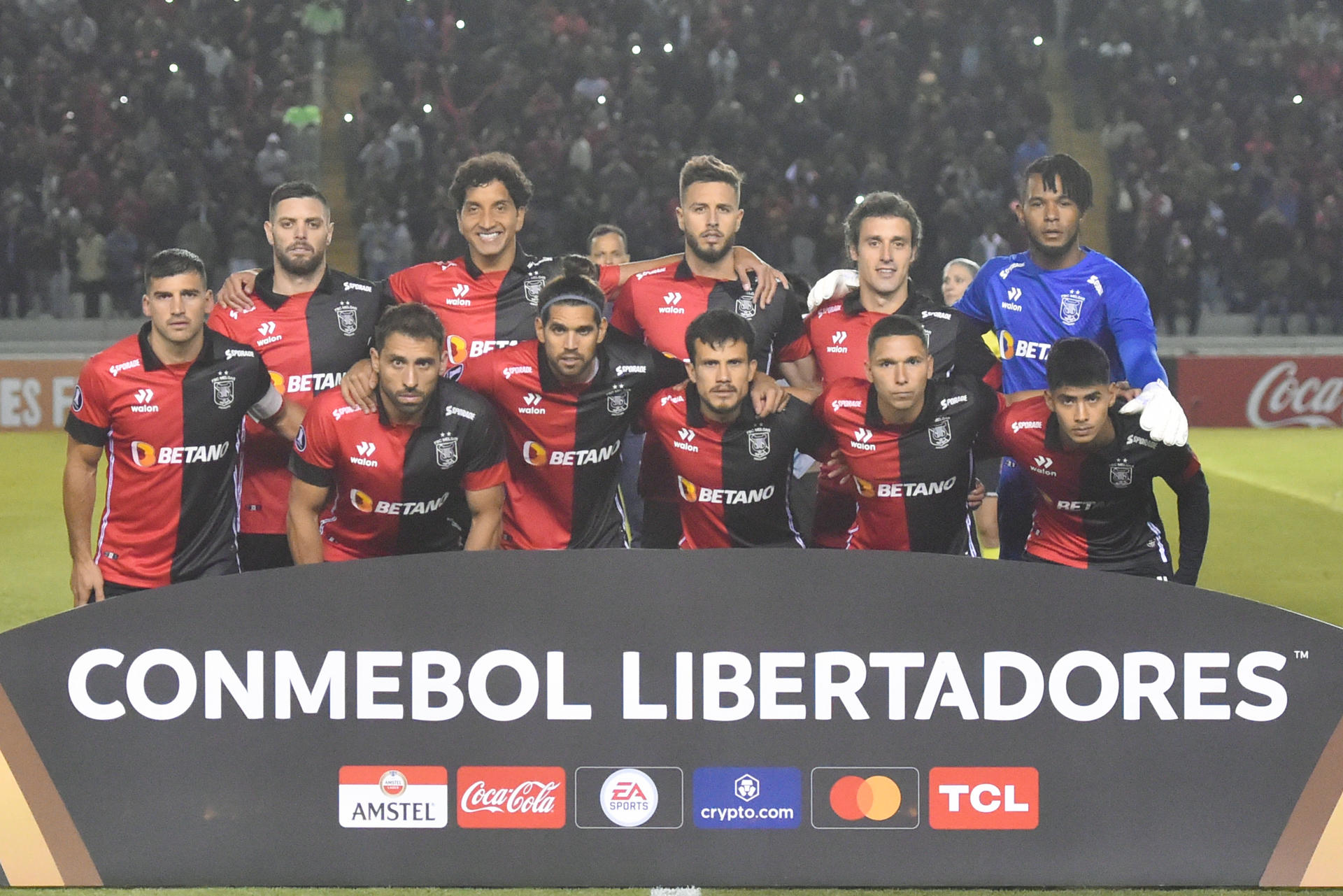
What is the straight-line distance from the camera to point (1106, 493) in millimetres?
5016

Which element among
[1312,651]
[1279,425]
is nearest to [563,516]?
[1312,651]

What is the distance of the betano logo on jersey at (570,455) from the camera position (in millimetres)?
5176

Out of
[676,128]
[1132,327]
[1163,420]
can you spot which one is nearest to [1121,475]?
[1163,420]

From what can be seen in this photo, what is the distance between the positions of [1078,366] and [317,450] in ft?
8.16

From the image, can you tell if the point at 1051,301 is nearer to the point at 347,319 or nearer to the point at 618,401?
the point at 618,401

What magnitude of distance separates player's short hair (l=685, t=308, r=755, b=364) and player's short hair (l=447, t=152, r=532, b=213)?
3.60ft

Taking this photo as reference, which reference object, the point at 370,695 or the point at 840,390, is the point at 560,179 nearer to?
the point at 840,390

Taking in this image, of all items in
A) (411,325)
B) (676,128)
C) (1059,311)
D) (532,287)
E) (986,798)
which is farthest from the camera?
(676,128)

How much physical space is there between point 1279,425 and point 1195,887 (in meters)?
14.0

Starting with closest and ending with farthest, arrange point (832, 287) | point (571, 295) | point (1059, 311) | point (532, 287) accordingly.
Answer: point (571, 295) → point (1059, 311) → point (532, 287) → point (832, 287)

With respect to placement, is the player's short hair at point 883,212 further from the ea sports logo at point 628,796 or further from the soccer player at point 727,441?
the ea sports logo at point 628,796

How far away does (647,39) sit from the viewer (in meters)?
21.2

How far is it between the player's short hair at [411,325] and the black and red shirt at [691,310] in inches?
48.1

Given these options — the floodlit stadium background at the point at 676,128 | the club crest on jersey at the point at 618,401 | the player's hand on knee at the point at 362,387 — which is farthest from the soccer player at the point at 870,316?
the floodlit stadium background at the point at 676,128
